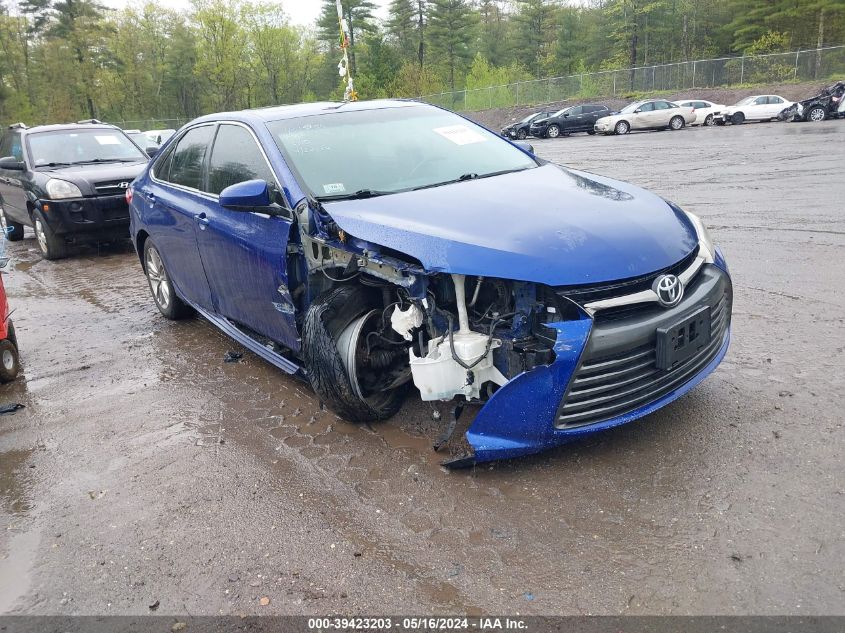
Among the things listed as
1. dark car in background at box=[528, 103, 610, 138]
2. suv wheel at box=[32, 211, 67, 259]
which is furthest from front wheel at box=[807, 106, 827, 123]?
suv wheel at box=[32, 211, 67, 259]

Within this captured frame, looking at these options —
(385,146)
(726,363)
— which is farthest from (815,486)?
(385,146)

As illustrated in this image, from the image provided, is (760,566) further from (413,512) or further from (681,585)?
(413,512)

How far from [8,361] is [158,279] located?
1563 mm

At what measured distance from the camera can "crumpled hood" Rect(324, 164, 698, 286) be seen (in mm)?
3033

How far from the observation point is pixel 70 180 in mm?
9578

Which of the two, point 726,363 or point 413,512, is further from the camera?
point 726,363

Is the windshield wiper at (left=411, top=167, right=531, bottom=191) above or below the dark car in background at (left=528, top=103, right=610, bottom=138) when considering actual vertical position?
above

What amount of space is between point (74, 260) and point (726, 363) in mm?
9123

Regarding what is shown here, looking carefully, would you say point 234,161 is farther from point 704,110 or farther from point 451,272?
point 704,110

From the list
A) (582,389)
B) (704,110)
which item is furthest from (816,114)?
(582,389)

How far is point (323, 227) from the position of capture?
146 inches

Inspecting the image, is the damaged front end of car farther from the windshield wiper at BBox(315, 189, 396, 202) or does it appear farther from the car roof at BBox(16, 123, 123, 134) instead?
the car roof at BBox(16, 123, 123, 134)

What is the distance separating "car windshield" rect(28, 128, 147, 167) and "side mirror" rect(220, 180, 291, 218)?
7.50 meters

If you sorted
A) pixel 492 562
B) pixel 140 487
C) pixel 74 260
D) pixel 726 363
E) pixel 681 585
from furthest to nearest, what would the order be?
pixel 74 260 < pixel 726 363 < pixel 140 487 < pixel 492 562 < pixel 681 585
